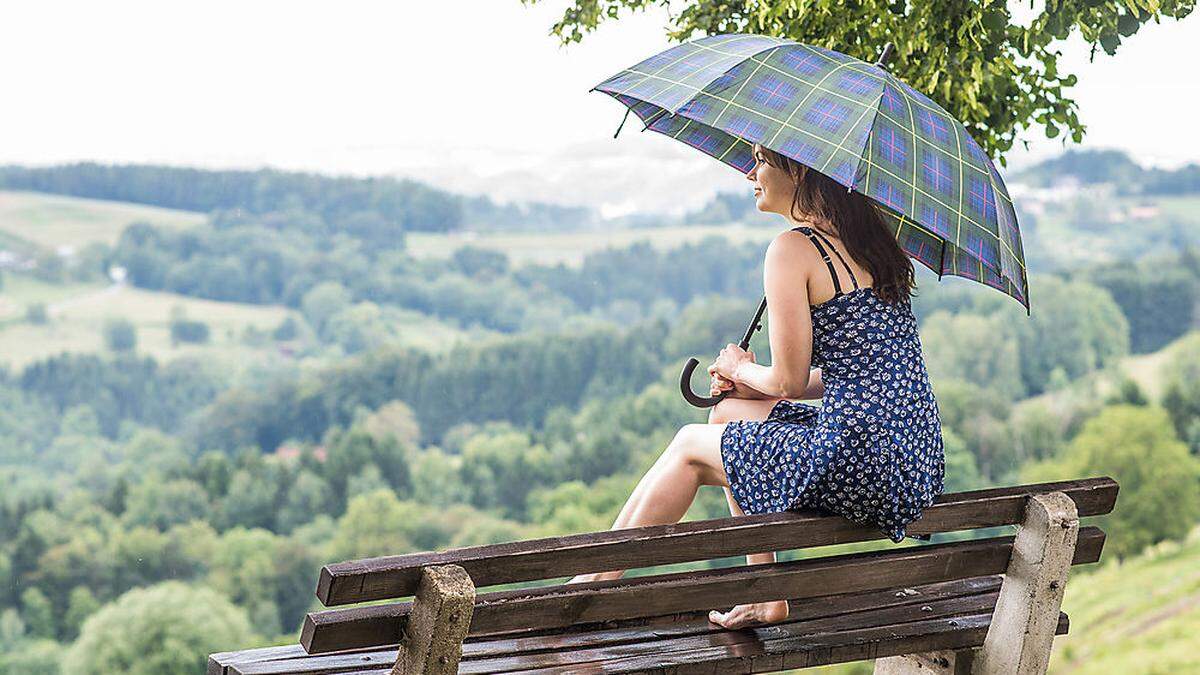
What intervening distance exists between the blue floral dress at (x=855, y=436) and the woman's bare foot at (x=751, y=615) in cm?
16

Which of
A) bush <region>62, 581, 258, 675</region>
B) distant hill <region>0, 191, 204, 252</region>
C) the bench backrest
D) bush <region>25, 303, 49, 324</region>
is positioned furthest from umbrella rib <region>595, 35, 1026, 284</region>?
distant hill <region>0, 191, 204, 252</region>

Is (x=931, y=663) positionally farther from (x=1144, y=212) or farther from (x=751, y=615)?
(x=1144, y=212)

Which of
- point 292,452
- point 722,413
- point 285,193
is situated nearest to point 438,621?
point 722,413

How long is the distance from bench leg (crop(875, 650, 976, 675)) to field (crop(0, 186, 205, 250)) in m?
39.7

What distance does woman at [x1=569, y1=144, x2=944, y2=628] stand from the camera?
7.99ft

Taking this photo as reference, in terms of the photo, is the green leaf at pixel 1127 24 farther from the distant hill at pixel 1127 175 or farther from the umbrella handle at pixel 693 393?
the distant hill at pixel 1127 175

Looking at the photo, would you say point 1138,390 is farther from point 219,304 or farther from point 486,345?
point 219,304

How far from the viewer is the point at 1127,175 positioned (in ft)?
112

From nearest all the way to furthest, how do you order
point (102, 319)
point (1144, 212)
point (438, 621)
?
point (438, 621)
point (1144, 212)
point (102, 319)

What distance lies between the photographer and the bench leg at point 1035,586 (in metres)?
2.47

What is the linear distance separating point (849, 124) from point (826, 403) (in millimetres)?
456

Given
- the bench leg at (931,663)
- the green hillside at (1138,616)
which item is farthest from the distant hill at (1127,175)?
the bench leg at (931,663)

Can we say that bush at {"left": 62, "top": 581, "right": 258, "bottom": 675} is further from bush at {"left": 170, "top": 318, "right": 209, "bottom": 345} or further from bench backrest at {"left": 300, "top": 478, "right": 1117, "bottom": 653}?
bench backrest at {"left": 300, "top": 478, "right": 1117, "bottom": 653}

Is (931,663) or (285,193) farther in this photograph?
(285,193)
